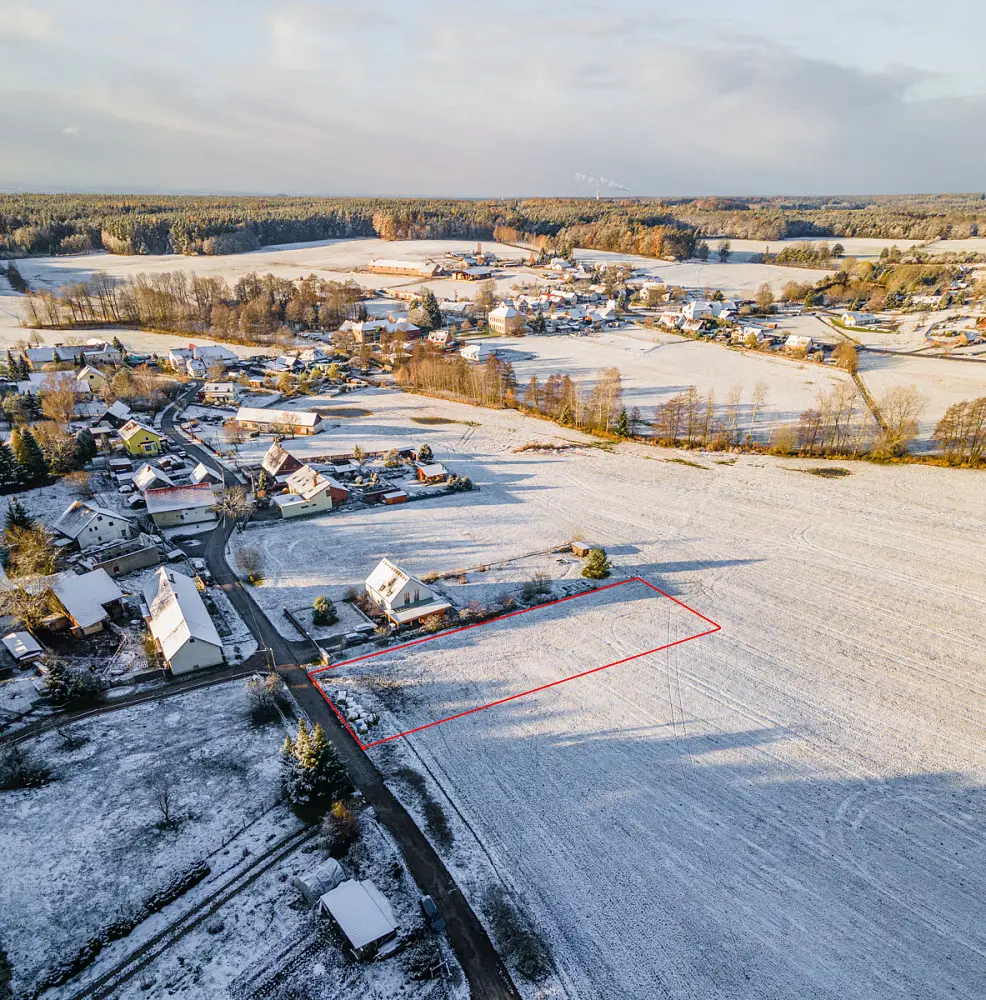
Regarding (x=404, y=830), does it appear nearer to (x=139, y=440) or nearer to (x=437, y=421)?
(x=139, y=440)

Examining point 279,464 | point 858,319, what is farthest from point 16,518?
point 858,319

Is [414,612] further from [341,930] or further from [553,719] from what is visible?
[341,930]

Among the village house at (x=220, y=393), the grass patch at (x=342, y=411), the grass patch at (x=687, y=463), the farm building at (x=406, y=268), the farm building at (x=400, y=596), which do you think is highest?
the farm building at (x=406, y=268)

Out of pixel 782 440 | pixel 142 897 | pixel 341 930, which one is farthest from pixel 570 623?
pixel 782 440

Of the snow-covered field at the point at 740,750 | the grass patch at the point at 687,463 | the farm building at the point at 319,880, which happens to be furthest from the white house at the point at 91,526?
the grass patch at the point at 687,463

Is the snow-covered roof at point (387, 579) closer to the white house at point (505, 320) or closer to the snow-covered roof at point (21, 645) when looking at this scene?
the snow-covered roof at point (21, 645)
